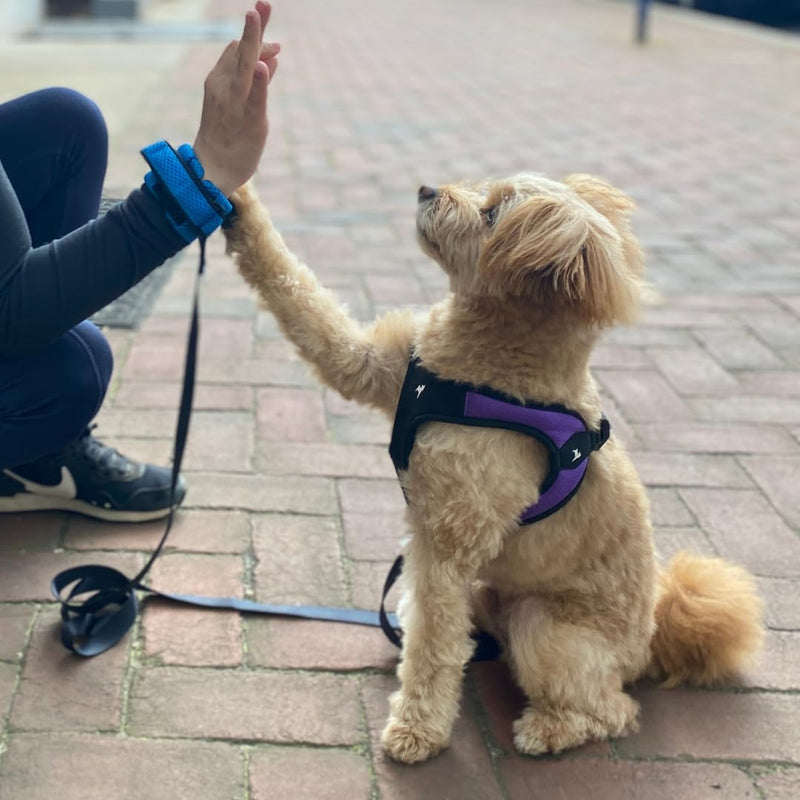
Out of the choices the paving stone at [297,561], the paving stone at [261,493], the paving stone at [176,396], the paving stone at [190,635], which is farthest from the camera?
the paving stone at [176,396]

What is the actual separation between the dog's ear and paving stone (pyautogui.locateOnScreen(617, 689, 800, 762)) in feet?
3.07

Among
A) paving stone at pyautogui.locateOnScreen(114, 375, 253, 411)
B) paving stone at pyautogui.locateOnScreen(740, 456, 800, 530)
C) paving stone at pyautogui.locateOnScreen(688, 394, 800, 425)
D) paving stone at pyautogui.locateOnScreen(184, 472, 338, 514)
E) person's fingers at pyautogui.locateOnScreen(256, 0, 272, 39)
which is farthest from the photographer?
paving stone at pyautogui.locateOnScreen(688, 394, 800, 425)

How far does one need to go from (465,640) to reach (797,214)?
4676 millimetres

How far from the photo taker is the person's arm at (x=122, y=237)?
1989 millimetres

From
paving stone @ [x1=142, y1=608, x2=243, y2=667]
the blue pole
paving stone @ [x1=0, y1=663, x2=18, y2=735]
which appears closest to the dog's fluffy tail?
paving stone @ [x1=142, y1=608, x2=243, y2=667]

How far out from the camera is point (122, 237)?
2.03m

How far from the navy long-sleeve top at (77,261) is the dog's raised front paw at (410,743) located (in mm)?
1099

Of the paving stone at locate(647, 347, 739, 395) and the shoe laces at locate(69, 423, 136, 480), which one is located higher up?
the shoe laces at locate(69, 423, 136, 480)

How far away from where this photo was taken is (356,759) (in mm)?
2127

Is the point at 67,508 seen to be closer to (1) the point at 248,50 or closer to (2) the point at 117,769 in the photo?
(2) the point at 117,769

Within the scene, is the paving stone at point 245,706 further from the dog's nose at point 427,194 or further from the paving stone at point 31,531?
the dog's nose at point 427,194

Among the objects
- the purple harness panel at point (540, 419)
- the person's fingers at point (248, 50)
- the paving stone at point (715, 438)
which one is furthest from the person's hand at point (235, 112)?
the paving stone at point (715, 438)

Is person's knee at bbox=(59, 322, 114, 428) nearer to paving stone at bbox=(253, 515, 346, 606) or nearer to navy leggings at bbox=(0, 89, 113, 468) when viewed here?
navy leggings at bbox=(0, 89, 113, 468)

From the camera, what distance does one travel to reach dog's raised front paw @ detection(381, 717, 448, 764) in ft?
6.93
